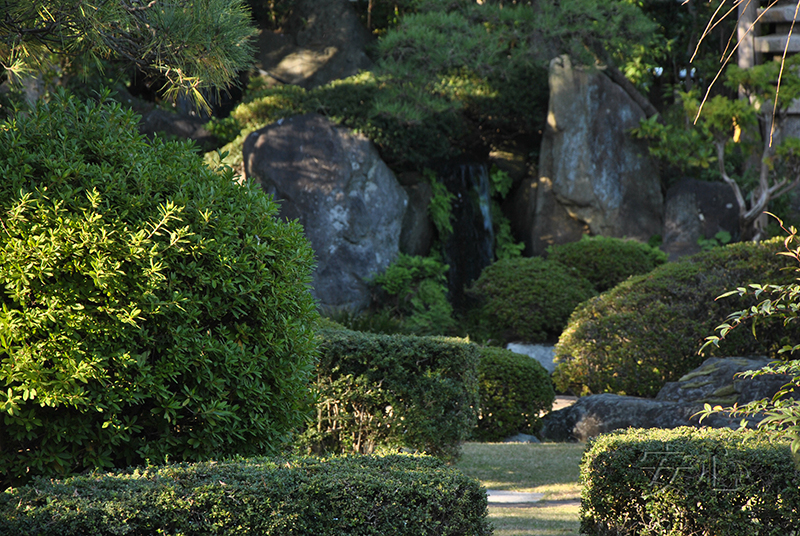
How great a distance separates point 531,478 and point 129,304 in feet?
15.1

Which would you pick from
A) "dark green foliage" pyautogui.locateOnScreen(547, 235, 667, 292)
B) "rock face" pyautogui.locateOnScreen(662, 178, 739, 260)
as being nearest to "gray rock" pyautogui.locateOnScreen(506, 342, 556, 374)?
"dark green foliage" pyautogui.locateOnScreen(547, 235, 667, 292)

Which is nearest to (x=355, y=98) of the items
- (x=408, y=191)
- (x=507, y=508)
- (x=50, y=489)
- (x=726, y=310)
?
(x=408, y=191)

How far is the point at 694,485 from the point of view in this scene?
361cm

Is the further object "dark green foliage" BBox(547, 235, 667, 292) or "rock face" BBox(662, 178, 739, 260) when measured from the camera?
"rock face" BBox(662, 178, 739, 260)

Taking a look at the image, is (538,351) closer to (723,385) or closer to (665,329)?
(665,329)

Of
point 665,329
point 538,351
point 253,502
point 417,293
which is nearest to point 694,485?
point 253,502

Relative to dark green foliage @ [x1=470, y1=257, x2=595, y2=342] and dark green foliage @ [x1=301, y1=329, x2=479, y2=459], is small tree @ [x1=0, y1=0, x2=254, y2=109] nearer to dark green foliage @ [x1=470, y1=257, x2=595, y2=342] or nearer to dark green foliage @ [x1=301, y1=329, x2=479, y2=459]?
dark green foliage @ [x1=301, y1=329, x2=479, y2=459]

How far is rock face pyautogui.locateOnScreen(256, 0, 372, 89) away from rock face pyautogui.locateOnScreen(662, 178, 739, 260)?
8675mm

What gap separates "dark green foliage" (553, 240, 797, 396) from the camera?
8547 mm

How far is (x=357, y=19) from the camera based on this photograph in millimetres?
19078

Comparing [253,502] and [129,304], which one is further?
[129,304]

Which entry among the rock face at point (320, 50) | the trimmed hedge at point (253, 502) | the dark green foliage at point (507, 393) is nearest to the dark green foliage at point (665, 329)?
the dark green foliage at point (507, 393)

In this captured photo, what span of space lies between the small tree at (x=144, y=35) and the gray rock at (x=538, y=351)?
29.6 feet

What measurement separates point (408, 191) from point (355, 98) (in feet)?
8.17
